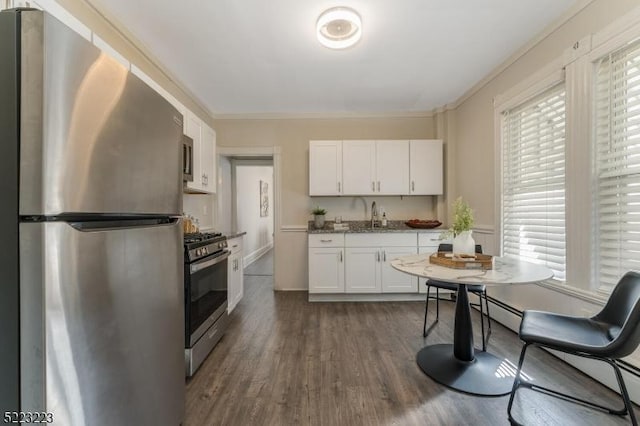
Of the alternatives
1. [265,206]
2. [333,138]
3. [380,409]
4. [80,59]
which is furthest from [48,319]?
[265,206]

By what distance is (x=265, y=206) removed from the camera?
27.1 ft

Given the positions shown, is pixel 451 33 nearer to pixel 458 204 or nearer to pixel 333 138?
pixel 458 204

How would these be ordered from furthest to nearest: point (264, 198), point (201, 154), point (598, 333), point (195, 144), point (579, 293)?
1. point (264, 198)
2. point (201, 154)
3. point (195, 144)
4. point (579, 293)
5. point (598, 333)

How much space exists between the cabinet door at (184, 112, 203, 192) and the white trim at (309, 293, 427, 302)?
1.92 m

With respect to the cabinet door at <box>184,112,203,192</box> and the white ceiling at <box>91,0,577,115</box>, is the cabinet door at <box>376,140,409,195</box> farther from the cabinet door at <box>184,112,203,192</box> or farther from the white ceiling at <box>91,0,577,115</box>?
the cabinet door at <box>184,112,203,192</box>

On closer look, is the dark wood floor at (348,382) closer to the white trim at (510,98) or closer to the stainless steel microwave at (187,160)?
the white trim at (510,98)

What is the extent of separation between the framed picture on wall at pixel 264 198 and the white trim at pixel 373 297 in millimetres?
4446

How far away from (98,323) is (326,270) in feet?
9.58

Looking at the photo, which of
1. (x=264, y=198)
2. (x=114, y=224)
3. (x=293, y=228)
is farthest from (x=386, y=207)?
(x=264, y=198)

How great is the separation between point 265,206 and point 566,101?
7043 millimetres

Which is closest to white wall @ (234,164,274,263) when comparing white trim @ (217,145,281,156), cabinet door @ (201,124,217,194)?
white trim @ (217,145,281,156)

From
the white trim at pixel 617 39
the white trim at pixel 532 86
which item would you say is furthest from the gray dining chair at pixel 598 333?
the white trim at pixel 532 86

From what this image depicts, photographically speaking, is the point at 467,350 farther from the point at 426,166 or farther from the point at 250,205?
the point at 250,205

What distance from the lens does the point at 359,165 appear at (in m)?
3.89
